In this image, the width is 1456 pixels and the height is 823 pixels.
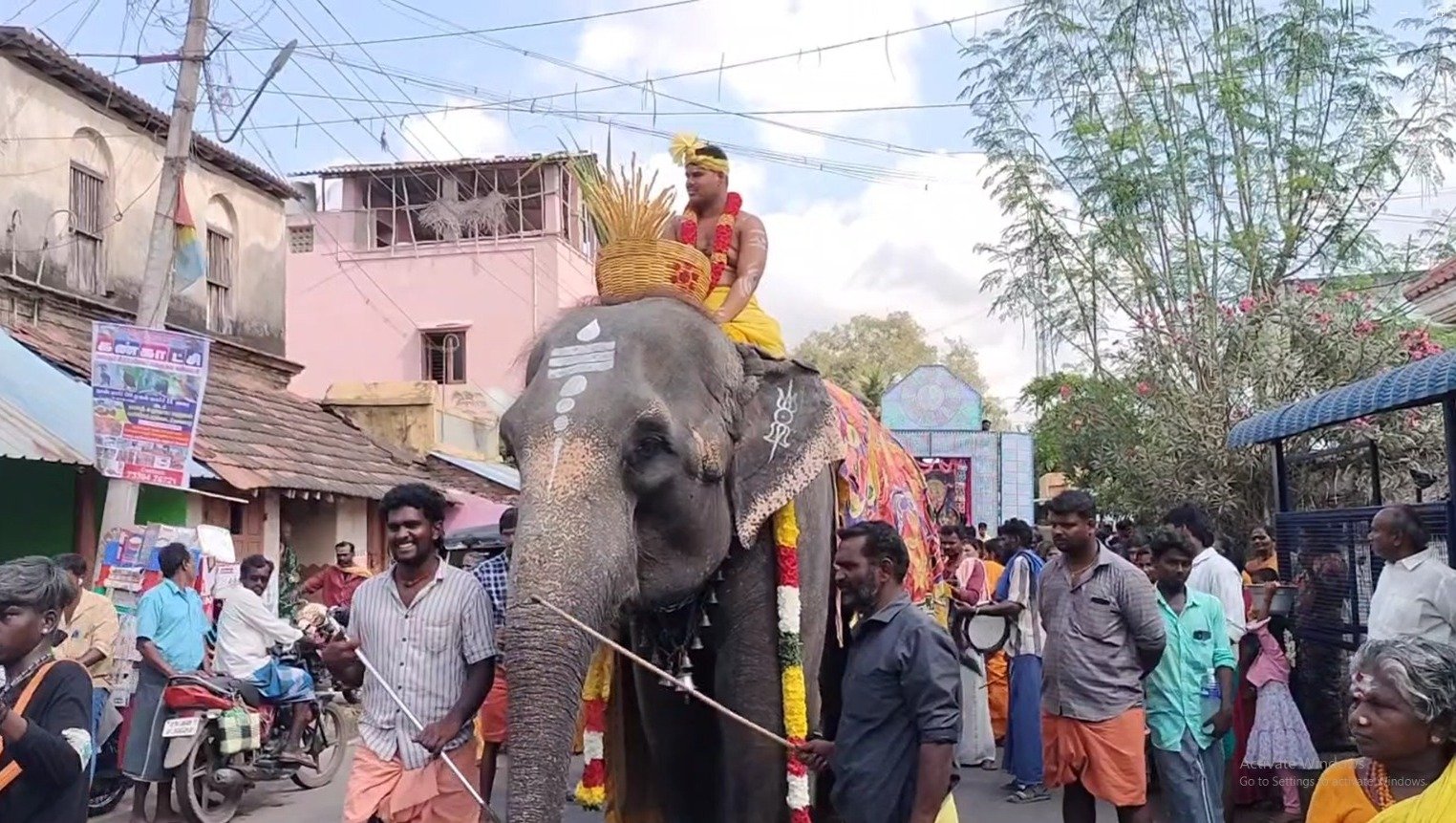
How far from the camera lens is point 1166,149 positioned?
525 inches

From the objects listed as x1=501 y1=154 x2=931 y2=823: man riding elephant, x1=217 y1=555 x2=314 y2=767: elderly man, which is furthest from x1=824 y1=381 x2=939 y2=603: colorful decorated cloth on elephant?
x1=217 y1=555 x2=314 y2=767: elderly man

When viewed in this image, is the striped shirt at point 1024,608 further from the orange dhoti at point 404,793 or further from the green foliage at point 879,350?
the green foliage at point 879,350

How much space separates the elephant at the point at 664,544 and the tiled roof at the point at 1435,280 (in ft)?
27.1

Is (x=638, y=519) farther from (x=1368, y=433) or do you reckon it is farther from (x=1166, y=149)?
(x=1166, y=149)

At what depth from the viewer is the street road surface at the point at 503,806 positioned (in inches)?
302

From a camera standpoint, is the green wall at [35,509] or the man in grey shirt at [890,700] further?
the green wall at [35,509]

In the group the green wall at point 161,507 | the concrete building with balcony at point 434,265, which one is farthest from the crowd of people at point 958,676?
the concrete building with balcony at point 434,265

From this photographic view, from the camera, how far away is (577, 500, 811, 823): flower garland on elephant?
4172mm

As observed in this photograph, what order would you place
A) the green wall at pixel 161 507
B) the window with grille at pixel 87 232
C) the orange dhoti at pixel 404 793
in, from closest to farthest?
the orange dhoti at pixel 404 793 < the green wall at pixel 161 507 < the window with grille at pixel 87 232

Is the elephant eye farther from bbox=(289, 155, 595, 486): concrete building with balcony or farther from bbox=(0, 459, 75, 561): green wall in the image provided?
bbox=(289, 155, 595, 486): concrete building with balcony

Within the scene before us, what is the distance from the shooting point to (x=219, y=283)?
16109 mm

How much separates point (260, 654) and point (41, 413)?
3.18 m

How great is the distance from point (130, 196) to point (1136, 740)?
499 inches

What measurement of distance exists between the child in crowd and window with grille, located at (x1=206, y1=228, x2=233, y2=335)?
509 inches
